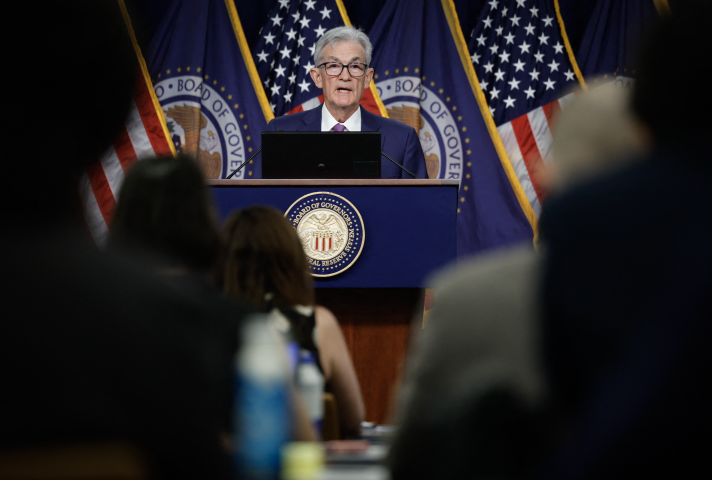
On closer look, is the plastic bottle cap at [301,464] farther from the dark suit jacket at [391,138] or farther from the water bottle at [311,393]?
the dark suit jacket at [391,138]

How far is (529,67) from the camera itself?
18.3ft

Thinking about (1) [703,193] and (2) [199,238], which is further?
(2) [199,238]

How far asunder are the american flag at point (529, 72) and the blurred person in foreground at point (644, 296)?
16.3 ft

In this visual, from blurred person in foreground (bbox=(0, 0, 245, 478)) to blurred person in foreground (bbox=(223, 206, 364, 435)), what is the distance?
1060mm

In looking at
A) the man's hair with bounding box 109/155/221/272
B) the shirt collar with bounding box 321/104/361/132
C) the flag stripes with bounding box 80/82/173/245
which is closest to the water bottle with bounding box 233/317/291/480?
the man's hair with bounding box 109/155/221/272

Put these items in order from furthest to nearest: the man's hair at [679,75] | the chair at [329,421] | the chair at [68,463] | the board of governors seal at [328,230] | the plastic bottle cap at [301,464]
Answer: the board of governors seal at [328,230], the chair at [329,421], the plastic bottle cap at [301,464], the man's hair at [679,75], the chair at [68,463]

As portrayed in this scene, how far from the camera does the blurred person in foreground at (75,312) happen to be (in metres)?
0.56

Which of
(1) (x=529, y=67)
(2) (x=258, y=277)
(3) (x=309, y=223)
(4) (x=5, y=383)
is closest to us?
(4) (x=5, y=383)

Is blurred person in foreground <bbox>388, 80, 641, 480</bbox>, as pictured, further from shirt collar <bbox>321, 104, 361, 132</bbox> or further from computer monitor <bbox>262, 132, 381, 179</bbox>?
shirt collar <bbox>321, 104, 361, 132</bbox>

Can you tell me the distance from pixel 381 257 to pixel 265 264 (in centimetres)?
128

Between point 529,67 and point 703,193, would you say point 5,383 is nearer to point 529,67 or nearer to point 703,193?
point 703,193

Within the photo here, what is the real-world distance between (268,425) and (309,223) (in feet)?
7.44

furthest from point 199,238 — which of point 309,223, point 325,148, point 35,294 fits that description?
point 325,148

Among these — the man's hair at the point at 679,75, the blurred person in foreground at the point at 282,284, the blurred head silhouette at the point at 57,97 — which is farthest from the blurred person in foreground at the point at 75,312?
the blurred person in foreground at the point at 282,284
